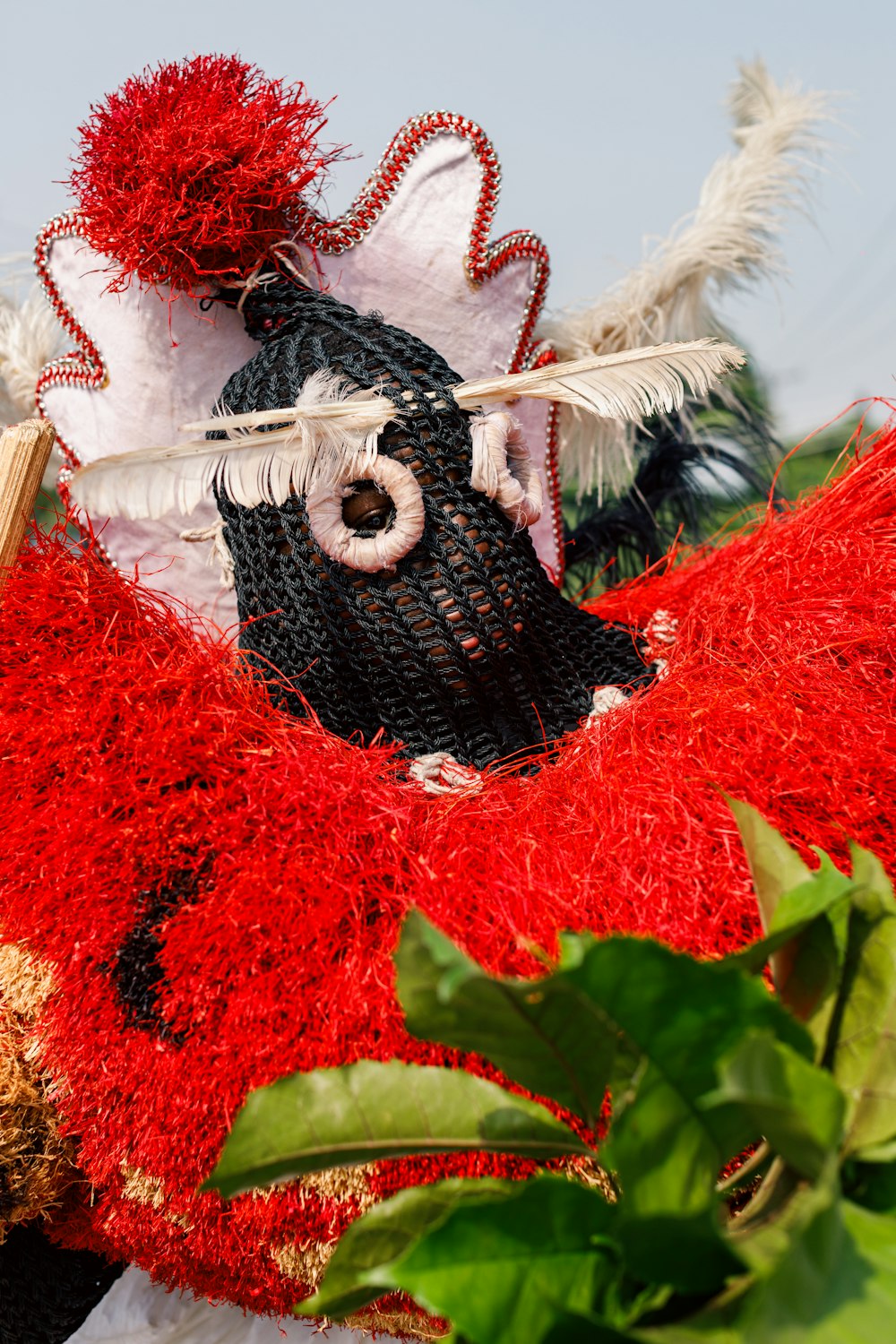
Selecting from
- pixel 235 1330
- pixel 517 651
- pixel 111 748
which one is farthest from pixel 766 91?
pixel 235 1330

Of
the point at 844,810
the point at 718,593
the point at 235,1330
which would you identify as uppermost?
the point at 718,593

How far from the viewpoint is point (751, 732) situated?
0.57 m

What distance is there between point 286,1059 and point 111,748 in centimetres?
21

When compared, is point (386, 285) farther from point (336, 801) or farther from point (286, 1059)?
point (286, 1059)

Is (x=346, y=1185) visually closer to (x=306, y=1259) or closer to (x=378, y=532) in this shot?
(x=306, y=1259)

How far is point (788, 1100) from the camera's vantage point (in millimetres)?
271

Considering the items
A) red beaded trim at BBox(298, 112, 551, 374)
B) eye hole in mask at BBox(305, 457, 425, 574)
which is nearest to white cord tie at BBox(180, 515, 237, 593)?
eye hole in mask at BBox(305, 457, 425, 574)

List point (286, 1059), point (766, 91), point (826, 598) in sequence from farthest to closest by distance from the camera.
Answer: point (766, 91), point (826, 598), point (286, 1059)

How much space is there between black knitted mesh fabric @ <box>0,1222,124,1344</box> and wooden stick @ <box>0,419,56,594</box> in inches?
18.8

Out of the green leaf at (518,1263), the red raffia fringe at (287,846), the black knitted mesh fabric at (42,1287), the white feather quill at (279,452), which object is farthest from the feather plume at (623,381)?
the black knitted mesh fabric at (42,1287)

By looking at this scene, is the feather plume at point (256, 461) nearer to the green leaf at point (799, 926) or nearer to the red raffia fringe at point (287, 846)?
the red raffia fringe at point (287, 846)

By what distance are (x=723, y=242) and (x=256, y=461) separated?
0.55 metres

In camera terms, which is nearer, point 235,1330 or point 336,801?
point 336,801

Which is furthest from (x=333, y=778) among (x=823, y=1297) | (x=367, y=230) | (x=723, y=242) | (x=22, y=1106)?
(x=723, y=242)
